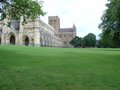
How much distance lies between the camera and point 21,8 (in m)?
23.5

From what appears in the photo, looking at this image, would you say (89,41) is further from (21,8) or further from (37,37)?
(21,8)

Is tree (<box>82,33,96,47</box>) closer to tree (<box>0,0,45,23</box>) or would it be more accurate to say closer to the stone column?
the stone column

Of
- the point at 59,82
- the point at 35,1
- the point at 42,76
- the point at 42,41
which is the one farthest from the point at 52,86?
the point at 42,41

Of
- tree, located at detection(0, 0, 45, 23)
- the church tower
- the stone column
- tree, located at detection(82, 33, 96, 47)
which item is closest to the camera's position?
tree, located at detection(0, 0, 45, 23)

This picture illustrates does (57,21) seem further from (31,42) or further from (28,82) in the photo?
(28,82)

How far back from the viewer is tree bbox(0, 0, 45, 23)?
23175 millimetres

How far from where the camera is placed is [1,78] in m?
10.4

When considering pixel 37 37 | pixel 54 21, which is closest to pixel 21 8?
pixel 37 37

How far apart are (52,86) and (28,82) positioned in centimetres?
112

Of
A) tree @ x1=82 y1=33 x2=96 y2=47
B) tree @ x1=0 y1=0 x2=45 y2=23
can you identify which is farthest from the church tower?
tree @ x1=0 y1=0 x2=45 y2=23

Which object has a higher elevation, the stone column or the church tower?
the church tower

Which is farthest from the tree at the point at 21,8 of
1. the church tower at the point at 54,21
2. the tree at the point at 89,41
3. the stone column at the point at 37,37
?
the church tower at the point at 54,21

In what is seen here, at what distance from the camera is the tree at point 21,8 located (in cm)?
2317

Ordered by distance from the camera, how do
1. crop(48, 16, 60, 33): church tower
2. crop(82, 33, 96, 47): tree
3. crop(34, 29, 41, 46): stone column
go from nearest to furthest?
crop(34, 29, 41, 46): stone column < crop(82, 33, 96, 47): tree < crop(48, 16, 60, 33): church tower
